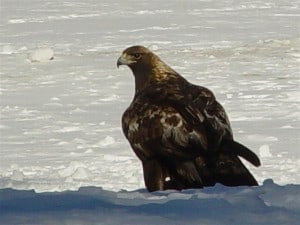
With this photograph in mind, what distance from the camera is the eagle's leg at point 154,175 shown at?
230 inches

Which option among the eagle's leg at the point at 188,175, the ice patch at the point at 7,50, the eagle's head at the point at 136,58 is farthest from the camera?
the ice patch at the point at 7,50

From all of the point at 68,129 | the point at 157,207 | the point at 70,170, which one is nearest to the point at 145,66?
the point at 70,170

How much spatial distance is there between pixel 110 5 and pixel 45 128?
857 inches

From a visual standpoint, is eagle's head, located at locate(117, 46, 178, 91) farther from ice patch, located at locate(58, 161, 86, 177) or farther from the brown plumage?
ice patch, located at locate(58, 161, 86, 177)

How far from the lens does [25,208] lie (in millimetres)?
4395

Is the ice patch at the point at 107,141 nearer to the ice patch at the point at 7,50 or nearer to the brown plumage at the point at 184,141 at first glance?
the brown plumage at the point at 184,141

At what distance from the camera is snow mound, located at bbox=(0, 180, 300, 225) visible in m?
4.07

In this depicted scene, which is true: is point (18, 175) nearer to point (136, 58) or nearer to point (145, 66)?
point (136, 58)

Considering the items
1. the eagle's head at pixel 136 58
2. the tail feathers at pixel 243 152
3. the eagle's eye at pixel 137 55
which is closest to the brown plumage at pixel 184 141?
the tail feathers at pixel 243 152

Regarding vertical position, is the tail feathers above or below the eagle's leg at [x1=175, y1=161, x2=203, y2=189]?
above

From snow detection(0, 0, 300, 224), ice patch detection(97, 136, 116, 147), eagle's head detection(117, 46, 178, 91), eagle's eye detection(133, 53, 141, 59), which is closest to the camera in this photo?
snow detection(0, 0, 300, 224)

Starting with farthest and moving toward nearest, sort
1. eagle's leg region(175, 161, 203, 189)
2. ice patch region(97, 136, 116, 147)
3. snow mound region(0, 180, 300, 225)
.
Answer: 1. ice patch region(97, 136, 116, 147)
2. eagle's leg region(175, 161, 203, 189)
3. snow mound region(0, 180, 300, 225)

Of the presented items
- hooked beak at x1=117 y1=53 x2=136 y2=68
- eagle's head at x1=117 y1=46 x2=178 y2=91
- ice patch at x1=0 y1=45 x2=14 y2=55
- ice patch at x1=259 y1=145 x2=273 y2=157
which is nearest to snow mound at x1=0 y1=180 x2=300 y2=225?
eagle's head at x1=117 y1=46 x2=178 y2=91

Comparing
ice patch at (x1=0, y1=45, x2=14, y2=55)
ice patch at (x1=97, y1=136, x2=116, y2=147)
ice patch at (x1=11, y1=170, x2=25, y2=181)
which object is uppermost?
ice patch at (x1=11, y1=170, x2=25, y2=181)
